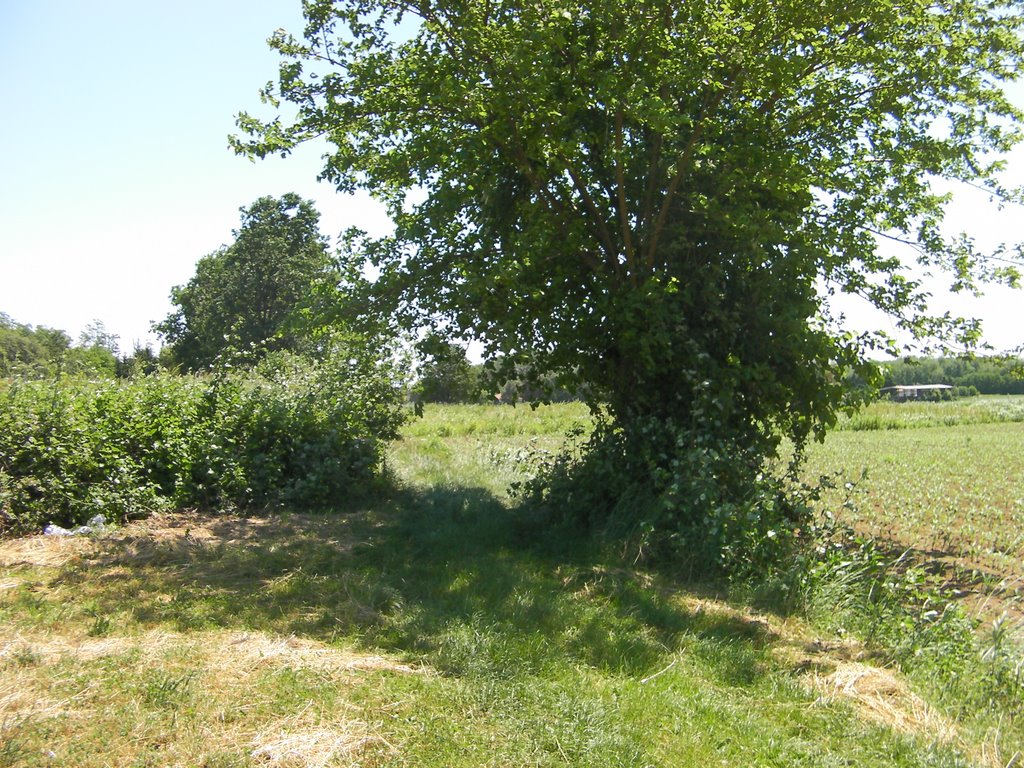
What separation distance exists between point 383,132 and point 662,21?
3.70 metres

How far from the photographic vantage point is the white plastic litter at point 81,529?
8.64 m

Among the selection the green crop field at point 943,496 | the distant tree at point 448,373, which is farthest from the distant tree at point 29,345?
the green crop field at point 943,496

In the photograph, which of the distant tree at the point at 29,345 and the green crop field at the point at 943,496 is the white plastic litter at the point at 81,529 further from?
the green crop field at the point at 943,496

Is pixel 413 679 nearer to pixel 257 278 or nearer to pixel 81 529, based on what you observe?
pixel 81 529

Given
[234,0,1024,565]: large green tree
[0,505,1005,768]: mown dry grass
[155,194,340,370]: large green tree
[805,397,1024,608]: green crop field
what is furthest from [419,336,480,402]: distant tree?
[155,194,340,370]: large green tree

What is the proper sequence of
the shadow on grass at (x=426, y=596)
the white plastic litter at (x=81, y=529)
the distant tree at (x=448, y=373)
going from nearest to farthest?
the shadow on grass at (x=426, y=596), the white plastic litter at (x=81, y=529), the distant tree at (x=448, y=373)

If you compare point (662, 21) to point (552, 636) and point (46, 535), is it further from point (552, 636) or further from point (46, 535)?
point (46, 535)

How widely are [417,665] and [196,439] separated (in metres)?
6.55

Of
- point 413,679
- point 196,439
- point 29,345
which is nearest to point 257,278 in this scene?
point 196,439

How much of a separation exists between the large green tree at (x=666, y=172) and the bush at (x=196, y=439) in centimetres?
216

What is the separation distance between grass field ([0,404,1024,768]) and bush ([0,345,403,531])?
94cm

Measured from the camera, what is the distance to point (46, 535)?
8.65 metres

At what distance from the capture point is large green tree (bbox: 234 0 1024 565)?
363 inches

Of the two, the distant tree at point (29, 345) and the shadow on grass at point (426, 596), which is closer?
the shadow on grass at point (426, 596)
